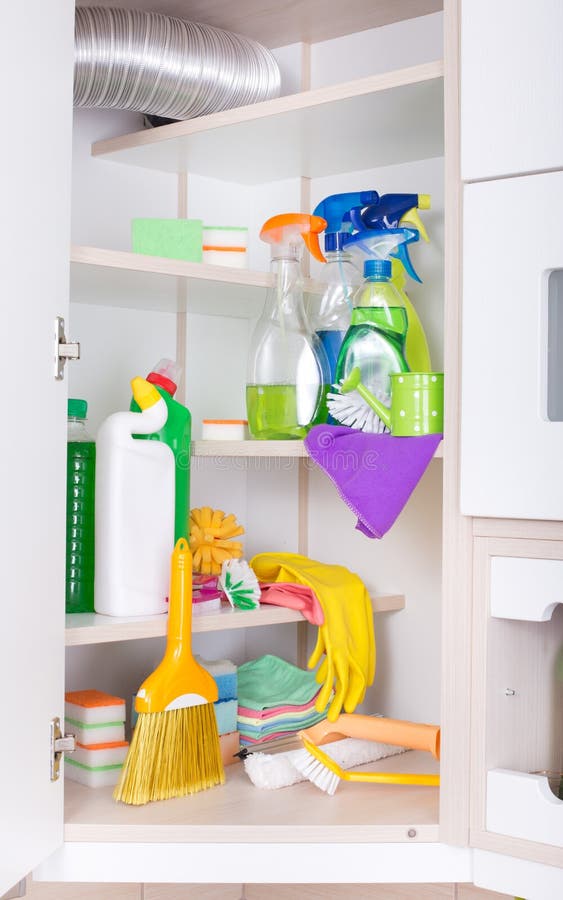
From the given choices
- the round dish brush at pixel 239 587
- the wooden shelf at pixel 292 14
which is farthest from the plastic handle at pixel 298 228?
the round dish brush at pixel 239 587

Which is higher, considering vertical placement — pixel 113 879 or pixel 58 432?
pixel 58 432

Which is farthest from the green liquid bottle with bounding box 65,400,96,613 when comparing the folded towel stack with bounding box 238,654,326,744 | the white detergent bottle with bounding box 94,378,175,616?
the folded towel stack with bounding box 238,654,326,744

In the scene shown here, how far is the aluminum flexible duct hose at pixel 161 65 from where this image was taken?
1437mm

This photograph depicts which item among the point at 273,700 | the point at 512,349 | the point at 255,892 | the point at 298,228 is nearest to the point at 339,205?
the point at 298,228

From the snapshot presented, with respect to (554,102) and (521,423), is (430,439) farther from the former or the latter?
(554,102)

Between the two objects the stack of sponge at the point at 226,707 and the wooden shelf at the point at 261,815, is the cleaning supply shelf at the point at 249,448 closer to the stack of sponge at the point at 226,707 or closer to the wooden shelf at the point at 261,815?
the stack of sponge at the point at 226,707

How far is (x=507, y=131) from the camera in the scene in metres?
1.08

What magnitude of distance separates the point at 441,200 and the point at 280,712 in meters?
0.74

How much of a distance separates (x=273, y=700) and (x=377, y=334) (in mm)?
515

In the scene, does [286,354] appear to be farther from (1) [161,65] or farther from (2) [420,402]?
(1) [161,65]

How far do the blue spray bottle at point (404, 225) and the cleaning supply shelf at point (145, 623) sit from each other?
374 mm

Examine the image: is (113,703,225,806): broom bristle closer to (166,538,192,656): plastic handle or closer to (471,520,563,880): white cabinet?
(166,538,192,656): plastic handle

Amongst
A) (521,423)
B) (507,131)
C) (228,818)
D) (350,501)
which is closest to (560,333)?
(521,423)

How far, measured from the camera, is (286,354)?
1412 mm
